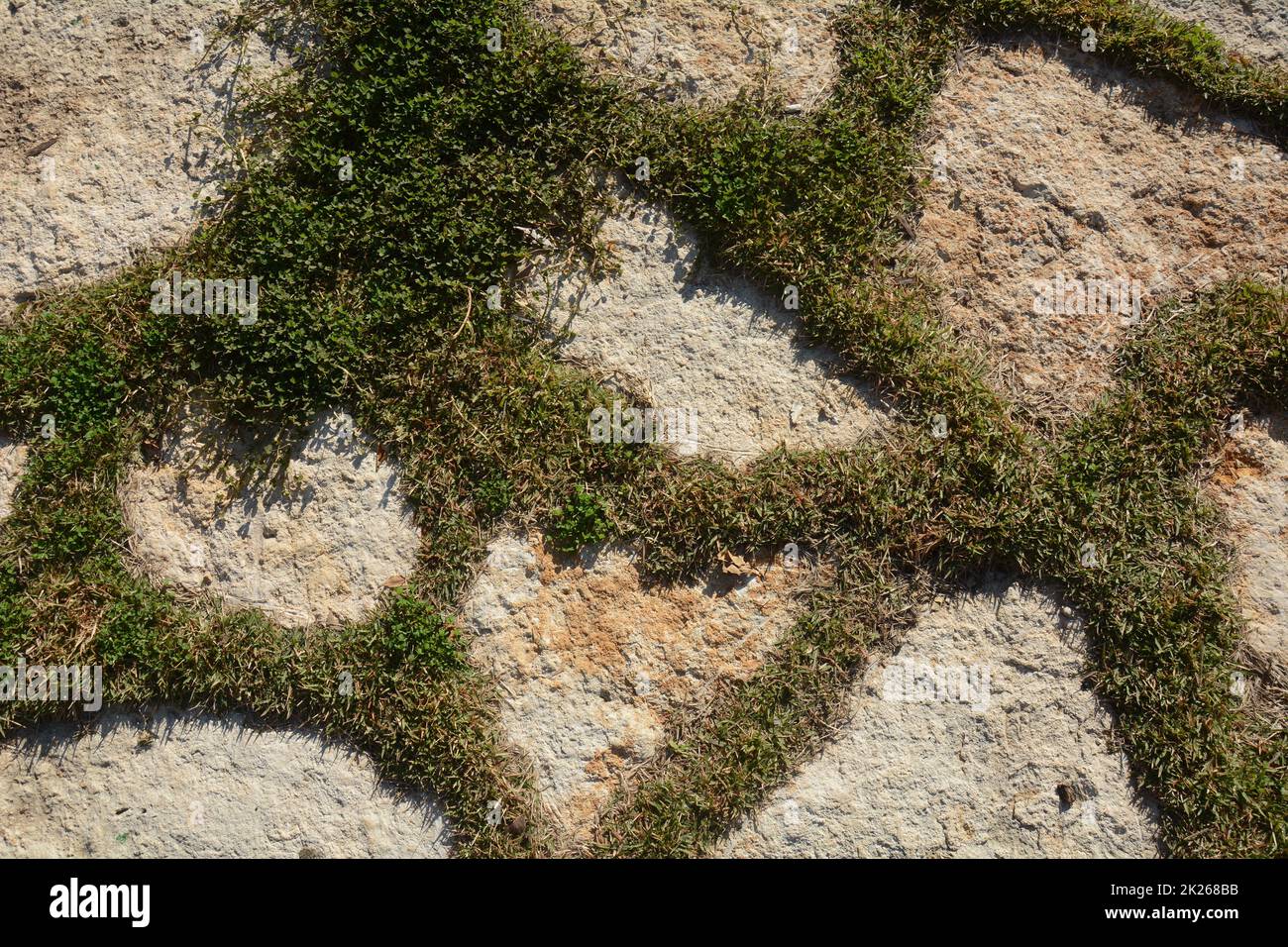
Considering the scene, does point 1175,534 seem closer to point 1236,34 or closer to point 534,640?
point 1236,34

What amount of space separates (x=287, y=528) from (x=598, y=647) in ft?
5.20

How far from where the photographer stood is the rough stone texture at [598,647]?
4199 millimetres

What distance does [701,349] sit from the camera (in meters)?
4.43

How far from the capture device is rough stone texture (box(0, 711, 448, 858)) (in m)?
4.14

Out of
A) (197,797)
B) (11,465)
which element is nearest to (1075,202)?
(197,797)

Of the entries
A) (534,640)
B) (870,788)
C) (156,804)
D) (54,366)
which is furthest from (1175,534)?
(54,366)

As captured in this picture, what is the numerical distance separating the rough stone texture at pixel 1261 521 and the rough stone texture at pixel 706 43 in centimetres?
266

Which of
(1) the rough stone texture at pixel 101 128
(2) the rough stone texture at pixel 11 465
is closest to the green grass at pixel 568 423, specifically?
(2) the rough stone texture at pixel 11 465

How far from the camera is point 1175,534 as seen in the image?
4266 mm

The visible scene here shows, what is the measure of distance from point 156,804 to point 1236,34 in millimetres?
6405

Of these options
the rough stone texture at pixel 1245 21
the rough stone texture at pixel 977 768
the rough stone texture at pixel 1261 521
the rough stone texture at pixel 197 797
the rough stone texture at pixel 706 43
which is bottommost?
the rough stone texture at pixel 197 797

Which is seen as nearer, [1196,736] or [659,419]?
[1196,736]

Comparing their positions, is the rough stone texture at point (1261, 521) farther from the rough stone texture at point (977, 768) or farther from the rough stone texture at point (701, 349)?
the rough stone texture at point (701, 349)

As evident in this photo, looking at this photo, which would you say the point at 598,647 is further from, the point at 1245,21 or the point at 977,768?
the point at 1245,21
